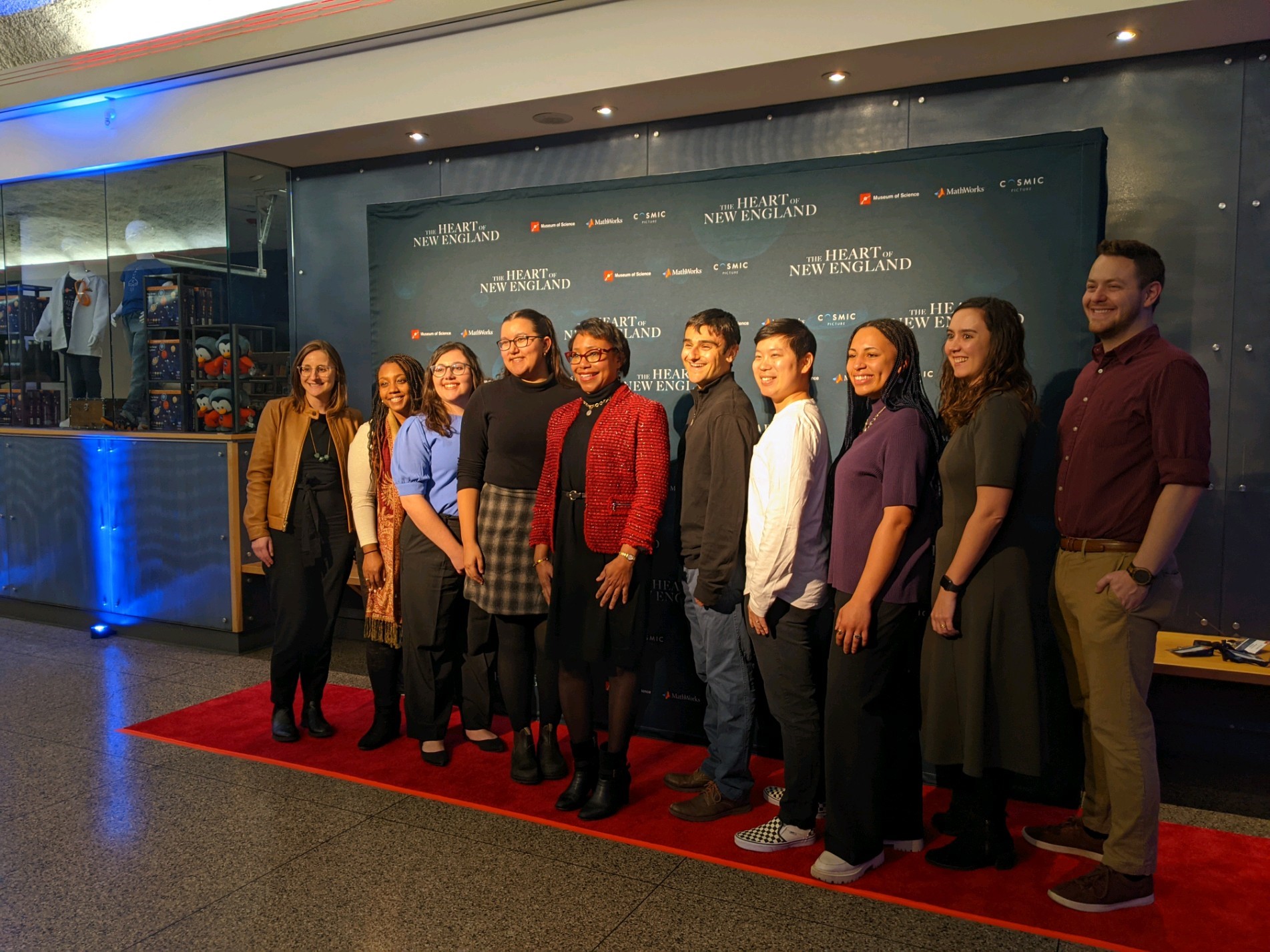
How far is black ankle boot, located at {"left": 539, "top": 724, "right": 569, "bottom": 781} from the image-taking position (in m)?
3.57

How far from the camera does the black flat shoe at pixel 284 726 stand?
395 cm

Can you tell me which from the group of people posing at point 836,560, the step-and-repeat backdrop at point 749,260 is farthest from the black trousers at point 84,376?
the group of people posing at point 836,560

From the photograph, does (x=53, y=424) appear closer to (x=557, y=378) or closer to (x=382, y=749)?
(x=382, y=749)

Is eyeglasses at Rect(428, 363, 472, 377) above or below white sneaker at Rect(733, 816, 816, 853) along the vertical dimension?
above

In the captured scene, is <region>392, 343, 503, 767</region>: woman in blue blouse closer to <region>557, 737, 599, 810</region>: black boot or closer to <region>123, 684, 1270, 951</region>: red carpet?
<region>123, 684, 1270, 951</region>: red carpet

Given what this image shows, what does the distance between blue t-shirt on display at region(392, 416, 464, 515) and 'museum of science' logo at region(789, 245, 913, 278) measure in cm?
151

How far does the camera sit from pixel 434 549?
3.66m

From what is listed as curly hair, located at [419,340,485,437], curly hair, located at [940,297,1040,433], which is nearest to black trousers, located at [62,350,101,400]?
curly hair, located at [419,340,485,437]

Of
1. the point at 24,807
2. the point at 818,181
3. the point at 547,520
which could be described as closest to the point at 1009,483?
the point at 547,520

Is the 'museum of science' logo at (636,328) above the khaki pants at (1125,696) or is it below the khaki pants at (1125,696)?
above

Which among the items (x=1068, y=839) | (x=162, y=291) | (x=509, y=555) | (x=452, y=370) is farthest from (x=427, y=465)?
(x=162, y=291)

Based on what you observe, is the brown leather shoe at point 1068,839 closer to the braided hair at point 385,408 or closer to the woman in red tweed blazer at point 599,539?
the woman in red tweed blazer at point 599,539

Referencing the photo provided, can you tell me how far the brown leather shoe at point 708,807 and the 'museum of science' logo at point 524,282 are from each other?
231 cm

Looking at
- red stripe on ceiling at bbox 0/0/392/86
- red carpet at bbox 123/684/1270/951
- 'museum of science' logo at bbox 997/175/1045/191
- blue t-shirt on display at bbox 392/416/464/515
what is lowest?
red carpet at bbox 123/684/1270/951
